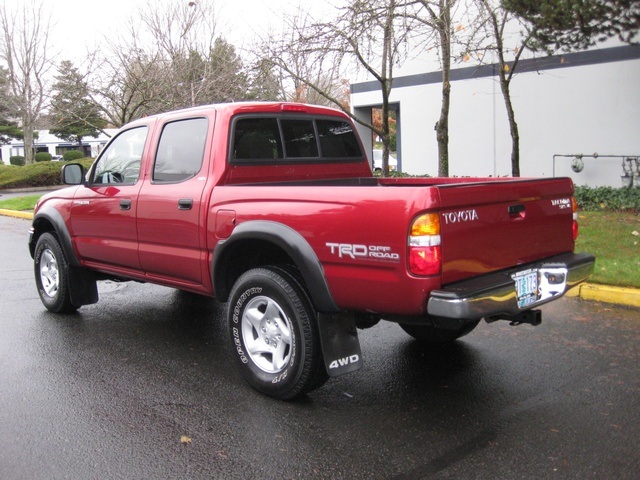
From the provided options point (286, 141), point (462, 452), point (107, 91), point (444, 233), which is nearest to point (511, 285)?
point (444, 233)

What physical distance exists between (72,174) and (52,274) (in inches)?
46.8

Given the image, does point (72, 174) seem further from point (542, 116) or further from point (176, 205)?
point (542, 116)

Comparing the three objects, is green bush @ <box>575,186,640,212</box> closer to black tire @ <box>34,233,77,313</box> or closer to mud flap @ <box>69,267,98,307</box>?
mud flap @ <box>69,267,98,307</box>

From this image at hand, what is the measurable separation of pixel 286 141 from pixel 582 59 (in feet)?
34.4

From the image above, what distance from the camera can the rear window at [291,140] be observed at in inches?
188

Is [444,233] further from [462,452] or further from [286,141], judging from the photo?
[286,141]

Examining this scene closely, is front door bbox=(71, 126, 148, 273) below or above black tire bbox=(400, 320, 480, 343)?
above

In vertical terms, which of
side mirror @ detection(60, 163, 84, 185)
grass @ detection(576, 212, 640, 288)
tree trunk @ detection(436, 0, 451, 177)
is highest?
tree trunk @ detection(436, 0, 451, 177)

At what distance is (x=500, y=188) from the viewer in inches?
145

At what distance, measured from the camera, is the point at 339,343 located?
389 centimetres

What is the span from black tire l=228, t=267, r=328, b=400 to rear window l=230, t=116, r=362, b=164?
109 cm

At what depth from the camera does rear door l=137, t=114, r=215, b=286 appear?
462 cm

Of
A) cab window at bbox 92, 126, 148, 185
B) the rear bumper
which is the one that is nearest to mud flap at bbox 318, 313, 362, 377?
the rear bumper

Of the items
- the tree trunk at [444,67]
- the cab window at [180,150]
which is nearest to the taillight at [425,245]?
the cab window at [180,150]
